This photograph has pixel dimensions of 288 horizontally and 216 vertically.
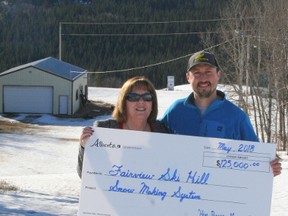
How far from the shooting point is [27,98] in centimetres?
3588

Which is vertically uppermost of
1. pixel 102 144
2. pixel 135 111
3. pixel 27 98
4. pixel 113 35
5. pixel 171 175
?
pixel 113 35

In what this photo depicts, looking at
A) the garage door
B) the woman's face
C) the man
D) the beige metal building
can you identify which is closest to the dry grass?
the woman's face

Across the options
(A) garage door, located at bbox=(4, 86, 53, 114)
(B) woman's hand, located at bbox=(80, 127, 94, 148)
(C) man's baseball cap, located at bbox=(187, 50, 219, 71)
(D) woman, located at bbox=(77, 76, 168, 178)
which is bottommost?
(A) garage door, located at bbox=(4, 86, 53, 114)

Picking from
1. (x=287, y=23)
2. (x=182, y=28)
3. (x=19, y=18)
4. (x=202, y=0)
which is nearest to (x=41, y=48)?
(x=19, y=18)

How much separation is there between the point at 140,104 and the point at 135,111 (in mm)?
70

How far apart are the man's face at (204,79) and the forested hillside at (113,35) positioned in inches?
3261

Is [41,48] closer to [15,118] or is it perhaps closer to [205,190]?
[15,118]

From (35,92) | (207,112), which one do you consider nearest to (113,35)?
(35,92)

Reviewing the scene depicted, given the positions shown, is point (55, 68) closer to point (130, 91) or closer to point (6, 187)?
point (6, 187)

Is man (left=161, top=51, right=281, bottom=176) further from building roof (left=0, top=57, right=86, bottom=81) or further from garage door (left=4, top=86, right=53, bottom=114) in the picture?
garage door (left=4, top=86, right=53, bottom=114)

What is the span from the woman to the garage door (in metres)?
32.5

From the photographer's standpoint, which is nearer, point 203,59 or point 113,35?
point 203,59

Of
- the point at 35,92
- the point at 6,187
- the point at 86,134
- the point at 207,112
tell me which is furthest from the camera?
the point at 35,92

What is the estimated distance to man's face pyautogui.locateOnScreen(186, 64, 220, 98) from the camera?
3857 millimetres
